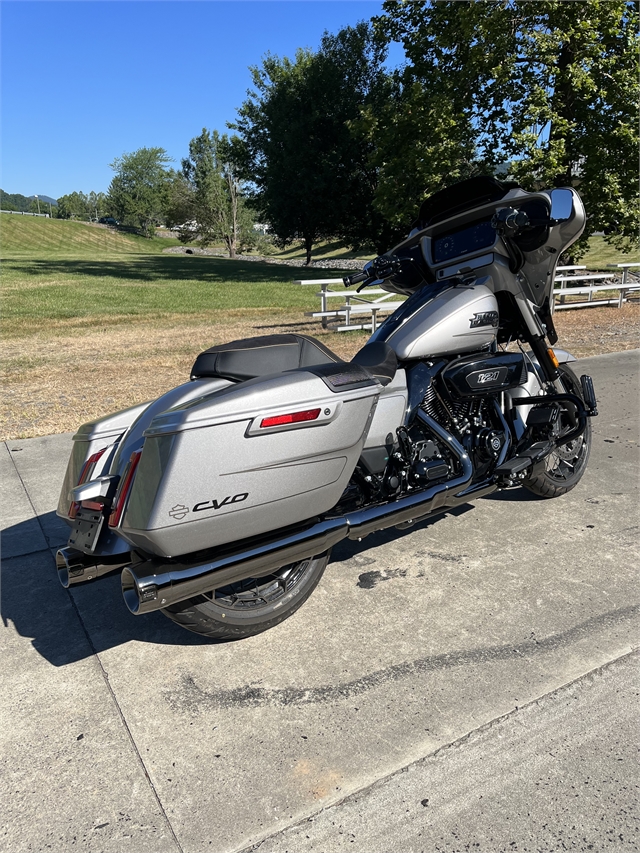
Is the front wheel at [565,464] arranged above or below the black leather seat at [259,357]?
below

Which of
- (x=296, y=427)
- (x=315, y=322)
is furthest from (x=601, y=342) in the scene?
(x=296, y=427)

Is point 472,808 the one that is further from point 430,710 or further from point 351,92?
point 351,92

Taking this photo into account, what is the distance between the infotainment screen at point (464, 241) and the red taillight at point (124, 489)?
7.00ft

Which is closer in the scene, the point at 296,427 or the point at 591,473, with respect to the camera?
the point at 296,427

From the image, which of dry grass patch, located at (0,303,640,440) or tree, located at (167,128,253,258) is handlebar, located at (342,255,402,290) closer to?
dry grass patch, located at (0,303,640,440)

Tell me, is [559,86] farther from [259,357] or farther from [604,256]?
[604,256]

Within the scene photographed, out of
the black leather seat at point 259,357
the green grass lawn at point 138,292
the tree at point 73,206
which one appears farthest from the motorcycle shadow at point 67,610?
the tree at point 73,206

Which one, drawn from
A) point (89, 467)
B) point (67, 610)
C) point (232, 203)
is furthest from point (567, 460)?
point (232, 203)

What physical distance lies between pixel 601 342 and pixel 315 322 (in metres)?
5.93

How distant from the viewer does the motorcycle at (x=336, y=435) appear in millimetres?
2369

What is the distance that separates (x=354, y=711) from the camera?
2.43 metres

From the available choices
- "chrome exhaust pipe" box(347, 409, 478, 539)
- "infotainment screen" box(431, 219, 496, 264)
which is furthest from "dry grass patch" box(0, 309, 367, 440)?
"chrome exhaust pipe" box(347, 409, 478, 539)

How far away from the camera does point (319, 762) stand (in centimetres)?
219

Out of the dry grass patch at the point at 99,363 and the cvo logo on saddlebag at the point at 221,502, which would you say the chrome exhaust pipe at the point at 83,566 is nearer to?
the cvo logo on saddlebag at the point at 221,502
